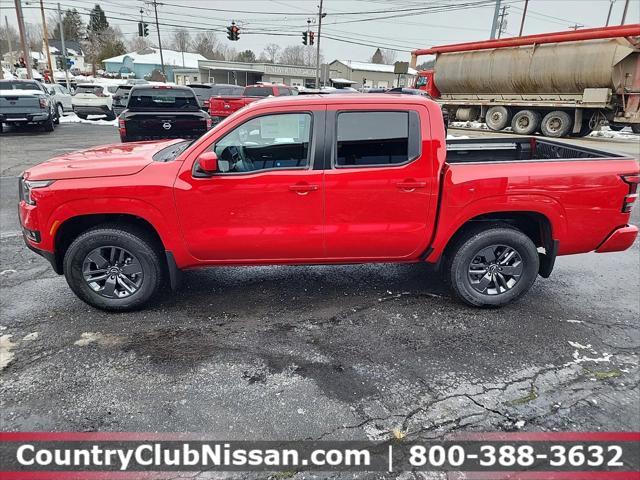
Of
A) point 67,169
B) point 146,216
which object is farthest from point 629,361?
point 67,169

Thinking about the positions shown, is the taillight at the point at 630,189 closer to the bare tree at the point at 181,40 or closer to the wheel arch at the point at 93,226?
the wheel arch at the point at 93,226

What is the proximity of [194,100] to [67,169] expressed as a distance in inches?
344

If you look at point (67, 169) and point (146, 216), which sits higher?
point (67, 169)

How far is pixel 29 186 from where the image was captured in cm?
375

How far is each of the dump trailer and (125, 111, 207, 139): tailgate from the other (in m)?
14.5

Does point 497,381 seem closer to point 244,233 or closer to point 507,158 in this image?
point 244,233

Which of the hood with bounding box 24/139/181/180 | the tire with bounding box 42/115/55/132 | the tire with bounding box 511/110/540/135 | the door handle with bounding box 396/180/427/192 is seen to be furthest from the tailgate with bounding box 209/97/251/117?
the door handle with bounding box 396/180/427/192

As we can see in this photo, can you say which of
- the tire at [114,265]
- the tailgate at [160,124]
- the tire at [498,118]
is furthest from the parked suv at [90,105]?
the tire at [114,265]

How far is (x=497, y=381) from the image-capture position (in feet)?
10.4

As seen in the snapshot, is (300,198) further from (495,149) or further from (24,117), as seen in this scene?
(24,117)

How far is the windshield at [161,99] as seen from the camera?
37.4 ft

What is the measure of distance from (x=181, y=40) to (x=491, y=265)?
118910 millimetres

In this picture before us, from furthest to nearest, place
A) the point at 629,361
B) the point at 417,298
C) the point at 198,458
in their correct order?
the point at 417,298 < the point at 629,361 < the point at 198,458

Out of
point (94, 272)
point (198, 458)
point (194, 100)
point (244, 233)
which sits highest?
point (194, 100)
